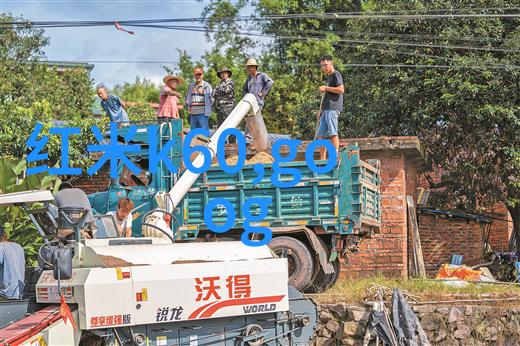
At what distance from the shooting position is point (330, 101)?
49.3 feet

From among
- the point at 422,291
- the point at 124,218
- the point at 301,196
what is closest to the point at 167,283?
the point at 124,218

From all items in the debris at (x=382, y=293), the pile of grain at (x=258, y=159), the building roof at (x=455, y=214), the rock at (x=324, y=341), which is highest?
the pile of grain at (x=258, y=159)

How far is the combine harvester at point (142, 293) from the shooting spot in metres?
9.47

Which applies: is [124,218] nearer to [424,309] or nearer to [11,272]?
[11,272]

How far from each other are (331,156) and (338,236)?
134 centimetres

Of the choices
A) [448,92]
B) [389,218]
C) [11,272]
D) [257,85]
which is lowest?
[11,272]

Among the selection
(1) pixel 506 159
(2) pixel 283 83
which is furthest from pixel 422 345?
(2) pixel 283 83

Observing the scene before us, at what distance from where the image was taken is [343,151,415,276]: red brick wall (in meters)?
18.1

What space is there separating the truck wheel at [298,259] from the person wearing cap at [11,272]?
4931 millimetres

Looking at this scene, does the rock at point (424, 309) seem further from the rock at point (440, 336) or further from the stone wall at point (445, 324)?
the rock at point (440, 336)

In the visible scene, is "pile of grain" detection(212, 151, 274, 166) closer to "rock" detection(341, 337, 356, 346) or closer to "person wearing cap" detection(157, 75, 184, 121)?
"person wearing cap" detection(157, 75, 184, 121)

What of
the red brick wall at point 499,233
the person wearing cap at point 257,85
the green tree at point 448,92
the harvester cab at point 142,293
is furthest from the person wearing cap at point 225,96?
the red brick wall at point 499,233

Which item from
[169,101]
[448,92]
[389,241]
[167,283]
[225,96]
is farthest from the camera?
[448,92]

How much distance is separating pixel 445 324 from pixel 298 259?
8.73ft
